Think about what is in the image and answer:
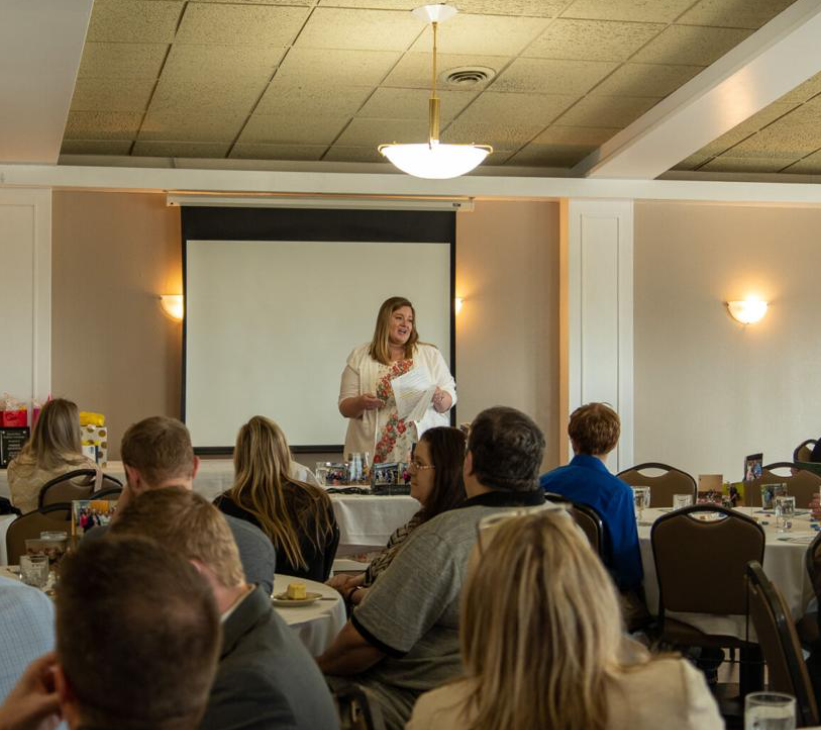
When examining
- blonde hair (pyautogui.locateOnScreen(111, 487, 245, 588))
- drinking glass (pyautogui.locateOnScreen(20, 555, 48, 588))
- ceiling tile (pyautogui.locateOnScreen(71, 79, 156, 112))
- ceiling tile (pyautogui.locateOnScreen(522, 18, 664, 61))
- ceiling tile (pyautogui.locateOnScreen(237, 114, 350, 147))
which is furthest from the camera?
ceiling tile (pyautogui.locateOnScreen(237, 114, 350, 147))

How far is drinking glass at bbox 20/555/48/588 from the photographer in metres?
3.74

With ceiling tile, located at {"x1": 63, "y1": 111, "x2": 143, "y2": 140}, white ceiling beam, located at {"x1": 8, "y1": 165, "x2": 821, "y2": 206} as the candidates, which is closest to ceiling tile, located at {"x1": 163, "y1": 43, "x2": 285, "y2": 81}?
ceiling tile, located at {"x1": 63, "y1": 111, "x2": 143, "y2": 140}

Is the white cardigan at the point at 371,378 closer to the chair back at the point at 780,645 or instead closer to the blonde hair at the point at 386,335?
the blonde hair at the point at 386,335

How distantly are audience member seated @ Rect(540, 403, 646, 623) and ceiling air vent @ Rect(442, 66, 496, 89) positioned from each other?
2.70 metres

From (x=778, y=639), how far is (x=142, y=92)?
584 cm

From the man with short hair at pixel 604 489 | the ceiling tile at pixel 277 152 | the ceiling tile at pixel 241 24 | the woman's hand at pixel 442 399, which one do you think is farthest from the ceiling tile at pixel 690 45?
the ceiling tile at pixel 277 152

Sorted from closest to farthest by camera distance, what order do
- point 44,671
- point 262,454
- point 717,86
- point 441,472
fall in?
point 44,671 < point 441,472 < point 262,454 < point 717,86

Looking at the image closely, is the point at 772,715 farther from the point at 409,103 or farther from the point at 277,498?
the point at 409,103

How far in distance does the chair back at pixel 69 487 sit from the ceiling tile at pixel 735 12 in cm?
392

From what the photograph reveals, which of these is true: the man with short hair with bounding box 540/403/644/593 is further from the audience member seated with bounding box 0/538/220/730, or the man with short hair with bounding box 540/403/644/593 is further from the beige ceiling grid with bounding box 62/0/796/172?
the audience member seated with bounding box 0/538/220/730

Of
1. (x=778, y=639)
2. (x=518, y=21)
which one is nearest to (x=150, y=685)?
(x=778, y=639)

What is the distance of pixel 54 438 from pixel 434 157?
8.32ft

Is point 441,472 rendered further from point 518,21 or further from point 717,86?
point 717,86

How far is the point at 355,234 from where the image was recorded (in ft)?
31.8
